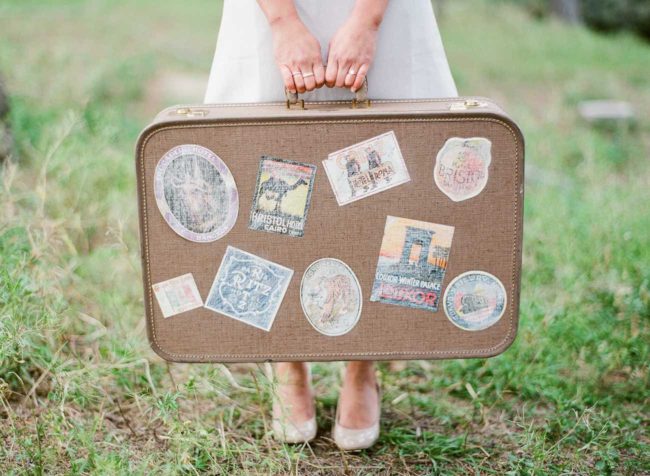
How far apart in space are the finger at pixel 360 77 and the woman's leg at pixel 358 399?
0.78 meters

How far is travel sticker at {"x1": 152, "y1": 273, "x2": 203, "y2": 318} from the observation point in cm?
172

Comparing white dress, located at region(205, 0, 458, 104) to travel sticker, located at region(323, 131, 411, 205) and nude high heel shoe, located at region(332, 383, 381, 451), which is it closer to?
travel sticker, located at region(323, 131, 411, 205)

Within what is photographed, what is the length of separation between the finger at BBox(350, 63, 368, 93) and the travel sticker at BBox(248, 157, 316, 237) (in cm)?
22

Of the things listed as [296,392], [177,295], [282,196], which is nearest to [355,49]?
[282,196]

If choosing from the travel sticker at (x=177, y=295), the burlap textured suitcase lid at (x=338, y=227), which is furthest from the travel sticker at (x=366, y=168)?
the travel sticker at (x=177, y=295)

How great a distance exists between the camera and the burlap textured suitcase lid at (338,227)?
1649 millimetres

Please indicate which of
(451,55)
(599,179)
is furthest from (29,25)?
(599,179)

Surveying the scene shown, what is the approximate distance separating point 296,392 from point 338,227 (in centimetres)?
59

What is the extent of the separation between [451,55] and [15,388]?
6.97 meters

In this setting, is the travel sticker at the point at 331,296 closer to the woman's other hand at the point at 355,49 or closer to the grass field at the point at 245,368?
the grass field at the point at 245,368

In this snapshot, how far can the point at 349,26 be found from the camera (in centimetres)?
173

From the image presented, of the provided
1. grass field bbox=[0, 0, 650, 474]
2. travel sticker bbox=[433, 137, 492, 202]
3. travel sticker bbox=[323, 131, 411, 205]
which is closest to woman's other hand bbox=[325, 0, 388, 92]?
travel sticker bbox=[323, 131, 411, 205]

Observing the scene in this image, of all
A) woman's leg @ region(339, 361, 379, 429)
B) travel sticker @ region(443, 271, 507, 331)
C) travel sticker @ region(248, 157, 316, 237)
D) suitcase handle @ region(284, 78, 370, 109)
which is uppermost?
suitcase handle @ region(284, 78, 370, 109)

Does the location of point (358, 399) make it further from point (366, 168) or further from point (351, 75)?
point (351, 75)
